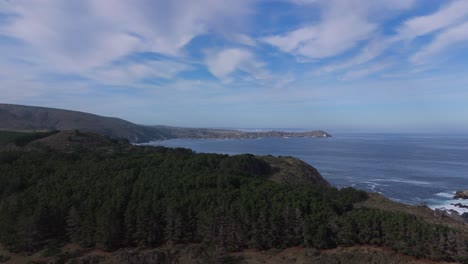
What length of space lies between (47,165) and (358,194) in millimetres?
35670

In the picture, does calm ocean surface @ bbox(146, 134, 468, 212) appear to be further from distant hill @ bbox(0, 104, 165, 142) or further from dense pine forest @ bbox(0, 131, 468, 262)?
distant hill @ bbox(0, 104, 165, 142)

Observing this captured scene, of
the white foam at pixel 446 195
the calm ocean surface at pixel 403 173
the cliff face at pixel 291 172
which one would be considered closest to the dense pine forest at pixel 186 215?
the cliff face at pixel 291 172

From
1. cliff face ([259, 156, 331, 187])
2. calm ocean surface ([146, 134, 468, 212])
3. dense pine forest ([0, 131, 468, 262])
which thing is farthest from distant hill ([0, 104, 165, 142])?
dense pine forest ([0, 131, 468, 262])

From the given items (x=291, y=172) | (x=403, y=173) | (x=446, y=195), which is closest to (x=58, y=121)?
(x=291, y=172)

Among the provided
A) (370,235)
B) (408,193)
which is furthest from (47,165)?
(408,193)

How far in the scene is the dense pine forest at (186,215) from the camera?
2509 cm

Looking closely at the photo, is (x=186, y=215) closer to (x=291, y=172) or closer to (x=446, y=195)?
(x=291, y=172)

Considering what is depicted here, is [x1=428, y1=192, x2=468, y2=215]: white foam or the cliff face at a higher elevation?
the cliff face

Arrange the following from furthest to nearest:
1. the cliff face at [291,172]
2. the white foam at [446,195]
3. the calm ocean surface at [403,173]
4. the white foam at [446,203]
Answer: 1. the calm ocean surface at [403,173]
2. the white foam at [446,195]
3. the cliff face at [291,172]
4. the white foam at [446,203]

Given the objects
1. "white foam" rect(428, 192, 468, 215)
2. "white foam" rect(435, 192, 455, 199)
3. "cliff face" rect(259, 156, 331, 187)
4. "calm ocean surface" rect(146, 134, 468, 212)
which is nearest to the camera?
"white foam" rect(428, 192, 468, 215)

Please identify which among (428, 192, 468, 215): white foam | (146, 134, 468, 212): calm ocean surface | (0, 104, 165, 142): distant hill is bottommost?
(428, 192, 468, 215): white foam

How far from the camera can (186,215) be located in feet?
96.3

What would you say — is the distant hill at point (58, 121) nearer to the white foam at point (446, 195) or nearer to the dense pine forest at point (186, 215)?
the dense pine forest at point (186, 215)

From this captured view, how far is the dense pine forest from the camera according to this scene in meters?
25.1
